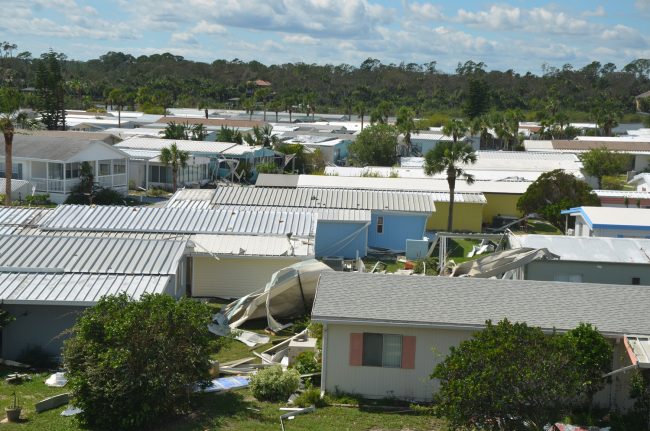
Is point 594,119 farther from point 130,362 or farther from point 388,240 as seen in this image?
point 130,362

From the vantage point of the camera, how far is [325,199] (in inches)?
1578

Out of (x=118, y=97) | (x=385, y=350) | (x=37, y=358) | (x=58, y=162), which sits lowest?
(x=37, y=358)

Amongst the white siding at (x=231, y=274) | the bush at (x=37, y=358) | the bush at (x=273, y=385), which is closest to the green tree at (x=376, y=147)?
the white siding at (x=231, y=274)

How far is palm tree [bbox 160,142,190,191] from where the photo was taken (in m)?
53.7

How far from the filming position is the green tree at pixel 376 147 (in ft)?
226

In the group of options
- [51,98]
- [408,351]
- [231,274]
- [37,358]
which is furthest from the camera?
[51,98]

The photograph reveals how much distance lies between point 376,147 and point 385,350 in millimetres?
50677

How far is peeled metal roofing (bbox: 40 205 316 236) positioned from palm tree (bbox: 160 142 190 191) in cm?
1947

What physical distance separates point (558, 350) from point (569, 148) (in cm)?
6652

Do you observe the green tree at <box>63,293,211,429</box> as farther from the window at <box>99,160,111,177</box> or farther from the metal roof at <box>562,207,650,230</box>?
the window at <box>99,160,111,177</box>

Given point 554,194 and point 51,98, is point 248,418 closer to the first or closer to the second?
point 554,194

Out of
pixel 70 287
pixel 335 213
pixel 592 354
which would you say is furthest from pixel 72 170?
pixel 592 354

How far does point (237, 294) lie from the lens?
29.4 m

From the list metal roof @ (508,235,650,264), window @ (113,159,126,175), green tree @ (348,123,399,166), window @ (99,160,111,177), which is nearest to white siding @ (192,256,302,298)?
metal roof @ (508,235,650,264)
